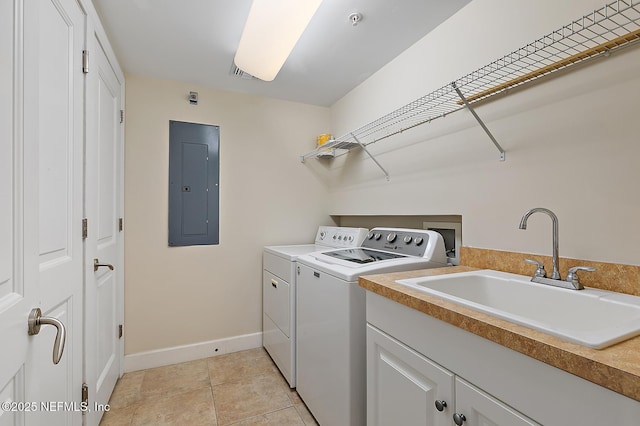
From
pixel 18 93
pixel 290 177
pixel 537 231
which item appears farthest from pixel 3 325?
pixel 290 177

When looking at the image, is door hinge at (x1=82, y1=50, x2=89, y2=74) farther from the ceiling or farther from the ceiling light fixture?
the ceiling light fixture

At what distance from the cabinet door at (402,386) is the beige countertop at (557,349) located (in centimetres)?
20

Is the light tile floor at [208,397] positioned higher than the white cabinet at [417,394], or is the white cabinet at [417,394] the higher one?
the white cabinet at [417,394]

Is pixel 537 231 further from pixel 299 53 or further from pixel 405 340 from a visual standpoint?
pixel 299 53

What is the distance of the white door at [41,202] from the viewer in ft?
2.11

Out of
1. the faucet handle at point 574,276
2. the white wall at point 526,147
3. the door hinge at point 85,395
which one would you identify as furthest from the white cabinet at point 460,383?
the door hinge at point 85,395

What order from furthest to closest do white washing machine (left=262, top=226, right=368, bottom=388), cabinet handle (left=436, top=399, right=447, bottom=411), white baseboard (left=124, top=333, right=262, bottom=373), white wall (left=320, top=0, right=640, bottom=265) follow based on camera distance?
white baseboard (left=124, top=333, right=262, bottom=373), white washing machine (left=262, top=226, right=368, bottom=388), white wall (left=320, top=0, right=640, bottom=265), cabinet handle (left=436, top=399, right=447, bottom=411)

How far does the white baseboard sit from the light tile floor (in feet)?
0.16

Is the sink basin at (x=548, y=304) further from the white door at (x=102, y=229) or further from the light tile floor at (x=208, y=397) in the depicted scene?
the white door at (x=102, y=229)

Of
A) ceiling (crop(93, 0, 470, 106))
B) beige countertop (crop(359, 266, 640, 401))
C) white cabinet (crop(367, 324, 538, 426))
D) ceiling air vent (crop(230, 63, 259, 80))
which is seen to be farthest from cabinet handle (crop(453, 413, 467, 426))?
ceiling air vent (crop(230, 63, 259, 80))

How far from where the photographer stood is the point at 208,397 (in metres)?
1.90

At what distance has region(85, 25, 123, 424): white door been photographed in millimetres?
1412

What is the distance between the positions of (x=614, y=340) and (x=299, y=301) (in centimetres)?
149

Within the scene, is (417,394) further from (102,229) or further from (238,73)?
(238,73)
